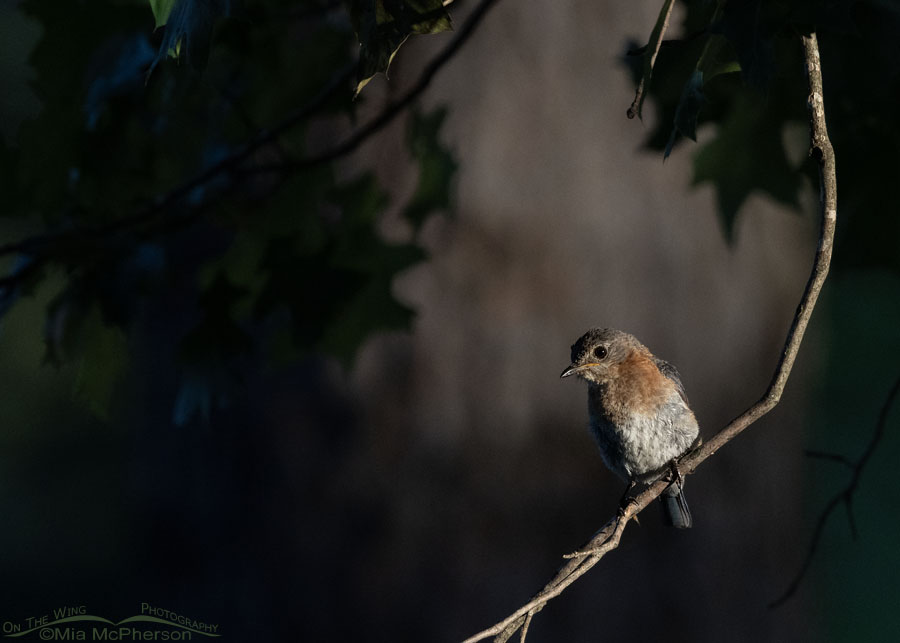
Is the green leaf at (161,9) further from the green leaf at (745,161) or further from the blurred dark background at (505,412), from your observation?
the blurred dark background at (505,412)

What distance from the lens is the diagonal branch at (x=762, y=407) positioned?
4.69 ft

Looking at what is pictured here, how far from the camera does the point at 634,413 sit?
7.79 ft

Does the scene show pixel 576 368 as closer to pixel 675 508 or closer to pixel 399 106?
pixel 675 508

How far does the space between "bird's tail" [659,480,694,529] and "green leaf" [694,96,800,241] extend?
A: 100 cm

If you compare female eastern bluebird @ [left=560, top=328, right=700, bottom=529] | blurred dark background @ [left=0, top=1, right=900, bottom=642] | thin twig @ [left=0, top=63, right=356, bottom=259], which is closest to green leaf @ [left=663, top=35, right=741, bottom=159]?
female eastern bluebird @ [left=560, top=328, right=700, bottom=529]

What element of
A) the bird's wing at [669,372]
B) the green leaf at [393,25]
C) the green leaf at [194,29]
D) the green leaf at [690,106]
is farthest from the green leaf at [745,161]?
the green leaf at [194,29]

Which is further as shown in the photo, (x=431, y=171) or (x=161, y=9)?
(x=431, y=171)

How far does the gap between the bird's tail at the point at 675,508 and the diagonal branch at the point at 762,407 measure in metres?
0.67

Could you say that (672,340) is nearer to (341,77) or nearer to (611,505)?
(611,505)

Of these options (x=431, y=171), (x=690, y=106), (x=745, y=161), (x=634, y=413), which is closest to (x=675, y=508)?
(x=634, y=413)

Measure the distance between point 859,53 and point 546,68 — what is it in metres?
2.98

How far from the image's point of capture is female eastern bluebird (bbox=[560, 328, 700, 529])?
2.28m

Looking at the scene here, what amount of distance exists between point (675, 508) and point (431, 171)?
5.83 feet

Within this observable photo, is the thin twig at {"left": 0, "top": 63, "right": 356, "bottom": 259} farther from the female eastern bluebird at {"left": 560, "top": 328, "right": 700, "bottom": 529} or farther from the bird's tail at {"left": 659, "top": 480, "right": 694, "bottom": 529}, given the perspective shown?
the bird's tail at {"left": 659, "top": 480, "right": 694, "bottom": 529}
